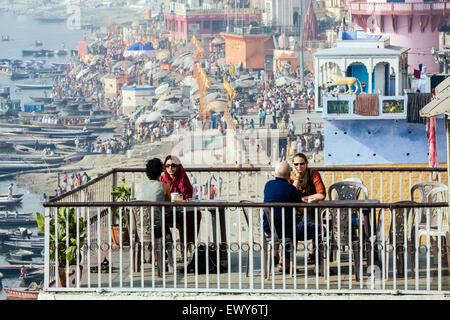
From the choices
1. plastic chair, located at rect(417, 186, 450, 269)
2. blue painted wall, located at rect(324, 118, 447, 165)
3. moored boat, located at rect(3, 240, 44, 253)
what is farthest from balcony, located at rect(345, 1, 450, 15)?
plastic chair, located at rect(417, 186, 450, 269)

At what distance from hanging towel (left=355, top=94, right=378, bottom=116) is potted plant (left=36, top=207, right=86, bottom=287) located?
700 inches

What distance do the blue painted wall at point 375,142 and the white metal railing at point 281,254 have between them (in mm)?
15924

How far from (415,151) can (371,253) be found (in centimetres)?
1667

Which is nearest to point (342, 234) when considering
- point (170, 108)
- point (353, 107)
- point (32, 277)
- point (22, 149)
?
point (353, 107)

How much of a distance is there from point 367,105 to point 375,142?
1.11 meters

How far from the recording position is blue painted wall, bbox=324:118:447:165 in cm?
2436

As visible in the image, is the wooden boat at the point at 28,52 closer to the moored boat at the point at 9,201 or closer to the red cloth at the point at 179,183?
the moored boat at the point at 9,201

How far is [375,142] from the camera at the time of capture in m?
24.9

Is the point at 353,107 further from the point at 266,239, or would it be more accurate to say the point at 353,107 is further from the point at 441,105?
the point at 441,105

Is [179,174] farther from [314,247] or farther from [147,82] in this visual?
[147,82]

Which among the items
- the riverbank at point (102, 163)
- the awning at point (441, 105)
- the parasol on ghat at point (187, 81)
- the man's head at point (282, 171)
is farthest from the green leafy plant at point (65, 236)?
the parasol on ghat at point (187, 81)

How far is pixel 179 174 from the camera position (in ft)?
31.0
